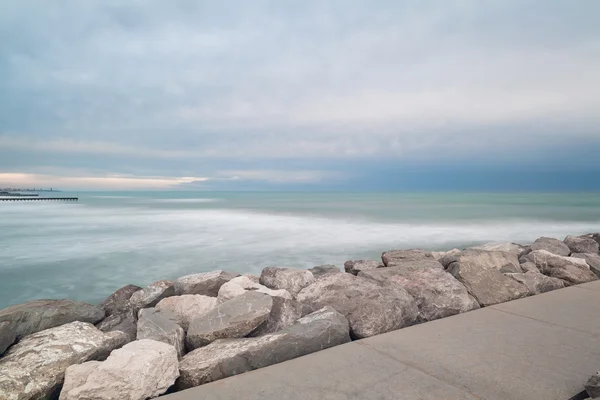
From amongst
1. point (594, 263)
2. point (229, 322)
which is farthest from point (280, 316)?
point (594, 263)

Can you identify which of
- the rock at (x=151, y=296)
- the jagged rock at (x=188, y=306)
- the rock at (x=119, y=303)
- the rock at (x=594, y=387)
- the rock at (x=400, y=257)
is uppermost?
the rock at (x=400, y=257)

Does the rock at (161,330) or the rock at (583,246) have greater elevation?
the rock at (583,246)

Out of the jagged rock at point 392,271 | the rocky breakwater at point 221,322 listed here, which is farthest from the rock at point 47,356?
the jagged rock at point 392,271

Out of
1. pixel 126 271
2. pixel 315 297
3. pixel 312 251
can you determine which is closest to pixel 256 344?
pixel 315 297

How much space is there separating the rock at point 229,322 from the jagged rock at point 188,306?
0.62 meters

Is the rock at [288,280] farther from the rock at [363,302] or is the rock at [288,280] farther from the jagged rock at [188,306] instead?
the jagged rock at [188,306]

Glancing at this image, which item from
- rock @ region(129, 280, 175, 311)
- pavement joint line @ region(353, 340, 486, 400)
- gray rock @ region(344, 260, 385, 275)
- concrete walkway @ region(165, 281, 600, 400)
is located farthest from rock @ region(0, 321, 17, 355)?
gray rock @ region(344, 260, 385, 275)

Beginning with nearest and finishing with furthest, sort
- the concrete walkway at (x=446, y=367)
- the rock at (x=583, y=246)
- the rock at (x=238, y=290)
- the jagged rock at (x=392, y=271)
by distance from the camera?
1. the concrete walkway at (x=446, y=367)
2. the rock at (x=238, y=290)
3. the jagged rock at (x=392, y=271)
4. the rock at (x=583, y=246)

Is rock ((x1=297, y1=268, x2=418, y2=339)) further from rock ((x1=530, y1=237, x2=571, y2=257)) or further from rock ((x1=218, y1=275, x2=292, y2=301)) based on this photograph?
rock ((x1=530, y1=237, x2=571, y2=257))

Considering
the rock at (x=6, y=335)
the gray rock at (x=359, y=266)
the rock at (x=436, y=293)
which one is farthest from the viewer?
the gray rock at (x=359, y=266)

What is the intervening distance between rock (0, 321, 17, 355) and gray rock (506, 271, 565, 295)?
4.64 meters

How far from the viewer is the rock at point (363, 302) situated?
3.17 metres

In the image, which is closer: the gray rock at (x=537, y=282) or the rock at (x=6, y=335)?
the rock at (x=6, y=335)

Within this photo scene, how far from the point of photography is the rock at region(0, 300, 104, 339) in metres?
3.12
